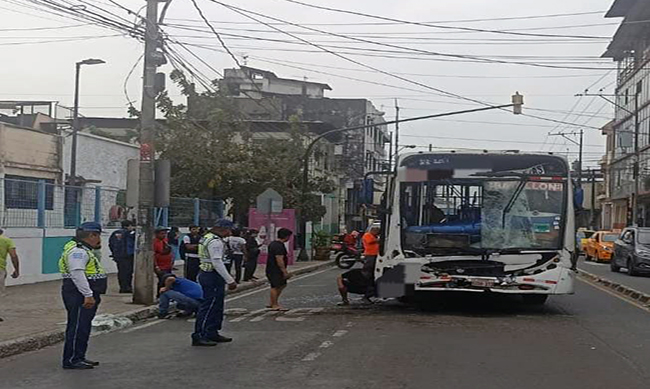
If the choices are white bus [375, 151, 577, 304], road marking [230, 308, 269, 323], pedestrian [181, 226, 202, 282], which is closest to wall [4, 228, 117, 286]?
pedestrian [181, 226, 202, 282]

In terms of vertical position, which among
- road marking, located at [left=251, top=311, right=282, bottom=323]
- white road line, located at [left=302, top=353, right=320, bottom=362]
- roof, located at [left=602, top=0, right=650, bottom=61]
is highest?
roof, located at [left=602, top=0, right=650, bottom=61]

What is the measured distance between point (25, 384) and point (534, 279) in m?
9.08

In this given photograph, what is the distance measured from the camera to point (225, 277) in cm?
1170

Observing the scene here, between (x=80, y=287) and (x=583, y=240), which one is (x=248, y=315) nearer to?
(x=80, y=287)

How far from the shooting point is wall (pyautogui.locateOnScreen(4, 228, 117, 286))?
20734 millimetres

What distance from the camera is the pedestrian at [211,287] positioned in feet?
38.4

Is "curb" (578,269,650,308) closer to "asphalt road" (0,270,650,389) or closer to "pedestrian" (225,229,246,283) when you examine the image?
"asphalt road" (0,270,650,389)

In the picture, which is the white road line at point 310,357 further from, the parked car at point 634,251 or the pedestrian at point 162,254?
the parked car at point 634,251

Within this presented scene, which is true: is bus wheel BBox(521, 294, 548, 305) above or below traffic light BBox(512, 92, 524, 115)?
below

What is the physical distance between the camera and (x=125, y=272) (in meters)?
19.1

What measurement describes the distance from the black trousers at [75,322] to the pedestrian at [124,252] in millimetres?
8788

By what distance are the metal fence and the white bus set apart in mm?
9449

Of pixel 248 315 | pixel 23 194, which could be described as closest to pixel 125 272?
pixel 23 194

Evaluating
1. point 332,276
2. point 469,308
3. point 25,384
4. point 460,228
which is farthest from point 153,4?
point 332,276
